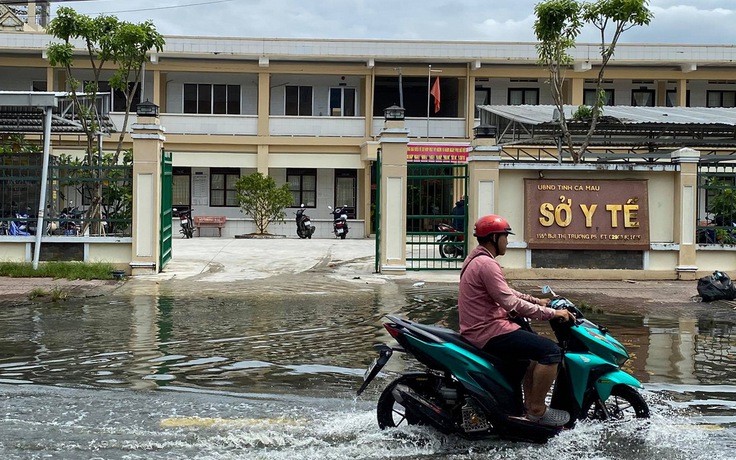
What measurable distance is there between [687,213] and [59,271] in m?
11.3

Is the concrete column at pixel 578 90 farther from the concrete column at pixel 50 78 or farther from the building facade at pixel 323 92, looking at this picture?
the concrete column at pixel 50 78

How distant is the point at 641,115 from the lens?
65.3ft

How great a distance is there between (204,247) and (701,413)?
57.1ft

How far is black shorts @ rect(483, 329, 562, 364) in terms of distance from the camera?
5.74m

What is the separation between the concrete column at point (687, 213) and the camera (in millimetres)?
16484

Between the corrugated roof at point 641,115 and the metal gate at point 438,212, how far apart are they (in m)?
2.26

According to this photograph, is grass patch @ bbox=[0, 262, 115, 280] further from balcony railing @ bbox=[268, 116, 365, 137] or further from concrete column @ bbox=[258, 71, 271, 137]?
balcony railing @ bbox=[268, 116, 365, 137]

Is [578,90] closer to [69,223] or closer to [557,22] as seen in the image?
[557,22]

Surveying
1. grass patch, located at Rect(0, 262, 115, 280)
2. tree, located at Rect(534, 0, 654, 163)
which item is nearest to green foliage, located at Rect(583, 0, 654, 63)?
tree, located at Rect(534, 0, 654, 163)

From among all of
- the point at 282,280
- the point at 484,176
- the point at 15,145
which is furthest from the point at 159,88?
the point at 484,176

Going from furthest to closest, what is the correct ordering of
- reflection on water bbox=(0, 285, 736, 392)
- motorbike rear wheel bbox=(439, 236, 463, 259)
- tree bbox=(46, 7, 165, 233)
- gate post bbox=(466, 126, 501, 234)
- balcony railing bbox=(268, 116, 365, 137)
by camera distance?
balcony railing bbox=(268, 116, 365, 137)
motorbike rear wheel bbox=(439, 236, 463, 259)
tree bbox=(46, 7, 165, 233)
gate post bbox=(466, 126, 501, 234)
reflection on water bbox=(0, 285, 736, 392)

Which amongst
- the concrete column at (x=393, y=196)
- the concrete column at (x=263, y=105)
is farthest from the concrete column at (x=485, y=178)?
the concrete column at (x=263, y=105)

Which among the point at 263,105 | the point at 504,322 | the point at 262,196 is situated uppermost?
the point at 263,105

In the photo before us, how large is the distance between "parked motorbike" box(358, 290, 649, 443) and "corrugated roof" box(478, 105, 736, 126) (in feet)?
39.7
